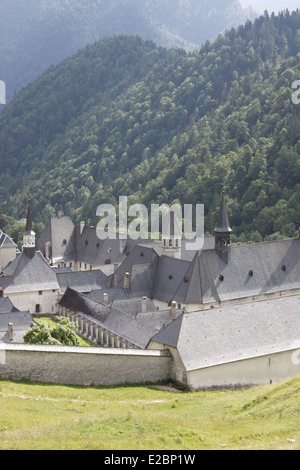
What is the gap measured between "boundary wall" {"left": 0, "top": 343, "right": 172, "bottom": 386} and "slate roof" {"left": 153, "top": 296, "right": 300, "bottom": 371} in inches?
65.0

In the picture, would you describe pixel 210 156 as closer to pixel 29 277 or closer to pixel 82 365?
pixel 29 277

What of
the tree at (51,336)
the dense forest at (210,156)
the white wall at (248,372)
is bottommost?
the white wall at (248,372)

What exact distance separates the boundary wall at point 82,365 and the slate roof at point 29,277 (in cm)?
2577

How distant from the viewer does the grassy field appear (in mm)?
27422

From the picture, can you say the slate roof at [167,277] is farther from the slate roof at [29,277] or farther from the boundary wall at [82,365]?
the boundary wall at [82,365]

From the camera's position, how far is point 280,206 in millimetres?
105875

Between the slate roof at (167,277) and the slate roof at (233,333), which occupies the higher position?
the slate roof at (167,277)

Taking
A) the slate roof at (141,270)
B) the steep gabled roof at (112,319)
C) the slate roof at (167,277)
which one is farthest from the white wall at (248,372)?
the slate roof at (141,270)

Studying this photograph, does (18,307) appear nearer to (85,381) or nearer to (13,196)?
(85,381)

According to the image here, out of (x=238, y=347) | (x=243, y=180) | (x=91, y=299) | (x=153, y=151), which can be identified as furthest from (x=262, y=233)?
(x=153, y=151)

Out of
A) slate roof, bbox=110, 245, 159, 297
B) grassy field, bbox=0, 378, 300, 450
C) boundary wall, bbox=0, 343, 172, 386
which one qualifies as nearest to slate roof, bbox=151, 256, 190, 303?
slate roof, bbox=110, 245, 159, 297

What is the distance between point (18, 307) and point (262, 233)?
149ft

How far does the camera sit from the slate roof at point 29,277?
7012 centimetres

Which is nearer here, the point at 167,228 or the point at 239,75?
the point at 167,228
